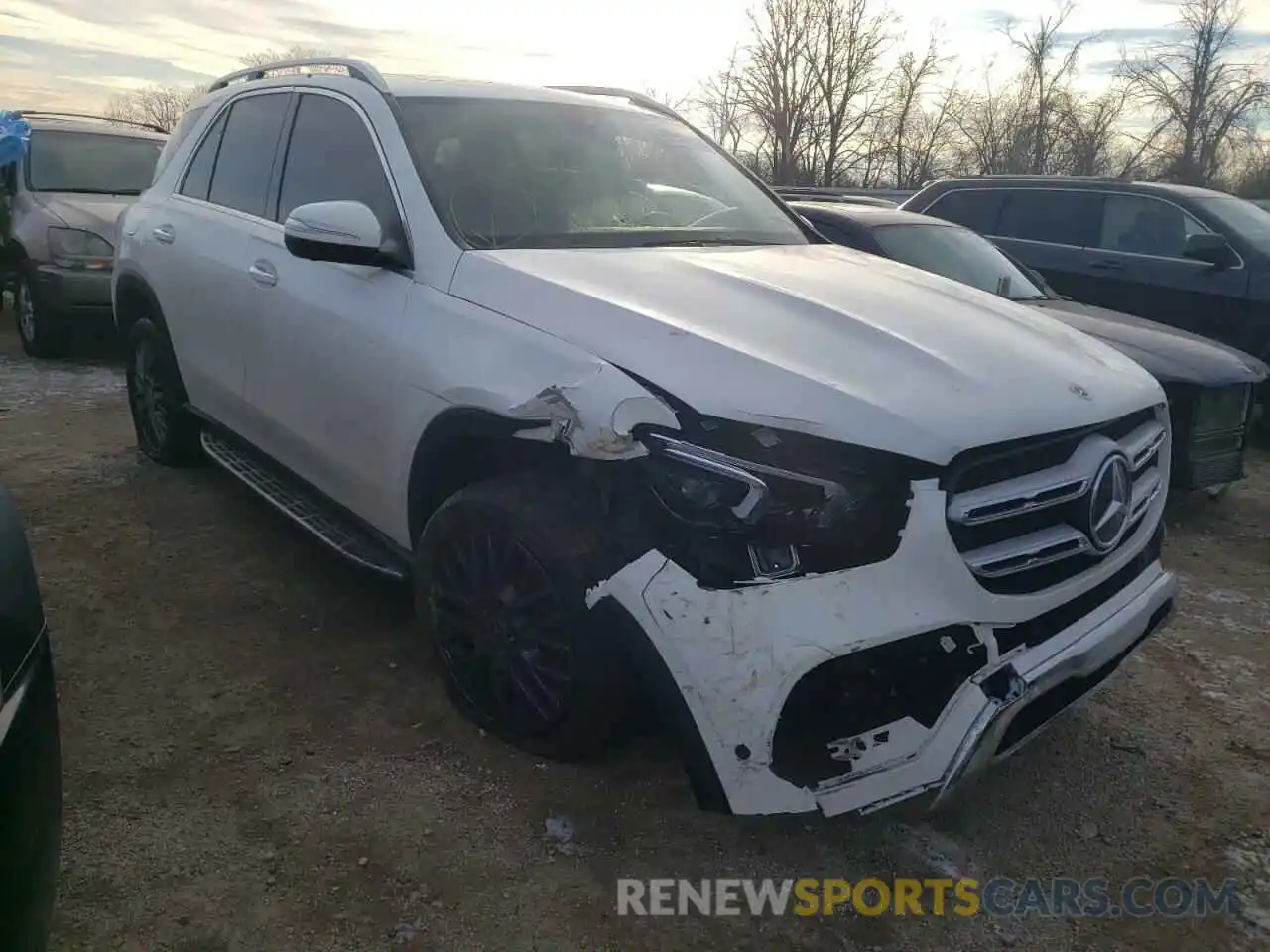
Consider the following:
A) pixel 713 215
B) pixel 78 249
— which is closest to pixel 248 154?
pixel 713 215

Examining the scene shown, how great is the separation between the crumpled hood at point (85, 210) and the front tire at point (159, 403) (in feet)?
10.1

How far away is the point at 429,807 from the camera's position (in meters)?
2.59

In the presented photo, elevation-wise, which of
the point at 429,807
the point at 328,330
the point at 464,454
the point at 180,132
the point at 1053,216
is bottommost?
the point at 429,807

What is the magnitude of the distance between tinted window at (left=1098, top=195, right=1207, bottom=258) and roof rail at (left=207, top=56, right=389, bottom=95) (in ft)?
20.0

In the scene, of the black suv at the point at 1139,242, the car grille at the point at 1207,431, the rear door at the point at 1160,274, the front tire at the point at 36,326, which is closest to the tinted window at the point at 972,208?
the black suv at the point at 1139,242

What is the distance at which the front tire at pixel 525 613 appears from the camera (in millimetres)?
2342

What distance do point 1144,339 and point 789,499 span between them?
169 inches

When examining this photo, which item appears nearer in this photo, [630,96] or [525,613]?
[525,613]

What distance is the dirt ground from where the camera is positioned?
2.24 meters

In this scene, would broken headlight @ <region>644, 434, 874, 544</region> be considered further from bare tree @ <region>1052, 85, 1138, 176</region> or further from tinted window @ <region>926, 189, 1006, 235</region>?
bare tree @ <region>1052, 85, 1138, 176</region>

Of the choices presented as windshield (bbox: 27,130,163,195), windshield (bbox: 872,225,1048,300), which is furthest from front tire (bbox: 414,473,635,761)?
windshield (bbox: 27,130,163,195)

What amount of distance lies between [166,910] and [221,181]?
10.2 feet

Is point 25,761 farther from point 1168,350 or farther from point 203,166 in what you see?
point 1168,350

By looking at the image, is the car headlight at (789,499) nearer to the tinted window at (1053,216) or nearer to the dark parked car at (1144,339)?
the dark parked car at (1144,339)
